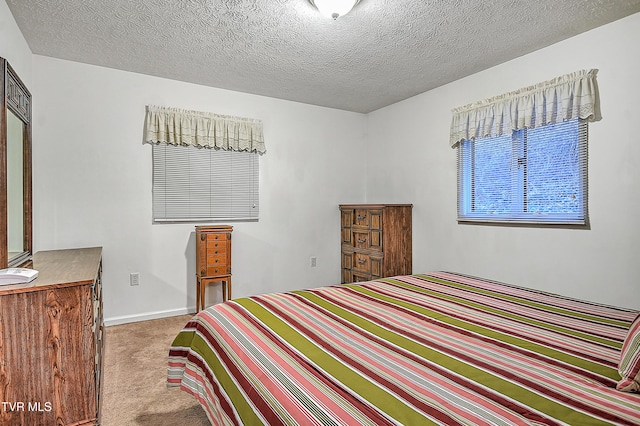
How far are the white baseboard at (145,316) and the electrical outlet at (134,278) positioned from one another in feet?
1.12

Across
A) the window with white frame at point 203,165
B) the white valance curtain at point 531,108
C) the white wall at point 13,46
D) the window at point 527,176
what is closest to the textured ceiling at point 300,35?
the white wall at point 13,46

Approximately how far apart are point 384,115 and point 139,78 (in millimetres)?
3064

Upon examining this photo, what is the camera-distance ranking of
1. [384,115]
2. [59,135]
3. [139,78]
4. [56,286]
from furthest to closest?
1. [384,115]
2. [139,78]
3. [59,135]
4. [56,286]

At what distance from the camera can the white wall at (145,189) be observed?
11.3 ft

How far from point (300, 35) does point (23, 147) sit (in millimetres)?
2341

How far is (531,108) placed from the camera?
3.24 meters

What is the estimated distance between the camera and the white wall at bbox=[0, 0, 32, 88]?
2.41 m

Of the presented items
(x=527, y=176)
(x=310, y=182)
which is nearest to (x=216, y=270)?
(x=310, y=182)

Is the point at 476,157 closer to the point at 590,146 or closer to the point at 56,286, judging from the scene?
the point at 590,146

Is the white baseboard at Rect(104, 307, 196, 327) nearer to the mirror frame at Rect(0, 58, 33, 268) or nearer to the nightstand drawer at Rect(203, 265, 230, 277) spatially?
the nightstand drawer at Rect(203, 265, 230, 277)

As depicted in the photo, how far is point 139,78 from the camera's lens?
3803 mm

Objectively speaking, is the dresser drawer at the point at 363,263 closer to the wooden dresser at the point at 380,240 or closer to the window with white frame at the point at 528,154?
the wooden dresser at the point at 380,240

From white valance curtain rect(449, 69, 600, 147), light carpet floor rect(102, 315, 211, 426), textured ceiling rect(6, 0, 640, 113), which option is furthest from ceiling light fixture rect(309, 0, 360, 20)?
light carpet floor rect(102, 315, 211, 426)

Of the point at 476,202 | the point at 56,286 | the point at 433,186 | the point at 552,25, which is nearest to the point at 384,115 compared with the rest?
the point at 433,186
